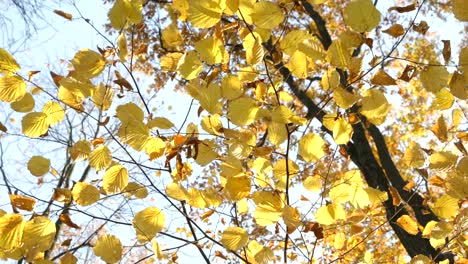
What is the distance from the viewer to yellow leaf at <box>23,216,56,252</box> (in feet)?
4.09

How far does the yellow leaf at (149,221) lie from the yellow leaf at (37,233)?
27 centimetres

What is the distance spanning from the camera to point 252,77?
1335 millimetres

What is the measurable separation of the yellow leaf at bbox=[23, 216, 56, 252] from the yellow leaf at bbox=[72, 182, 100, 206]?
118mm

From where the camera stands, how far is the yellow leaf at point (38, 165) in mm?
1373

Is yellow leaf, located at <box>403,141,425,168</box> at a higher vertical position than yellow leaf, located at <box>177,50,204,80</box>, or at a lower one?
lower

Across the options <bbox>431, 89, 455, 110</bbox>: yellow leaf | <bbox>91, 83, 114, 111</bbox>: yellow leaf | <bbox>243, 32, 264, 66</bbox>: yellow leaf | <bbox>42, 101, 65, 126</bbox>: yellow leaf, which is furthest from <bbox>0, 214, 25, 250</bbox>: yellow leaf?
<bbox>431, 89, 455, 110</bbox>: yellow leaf

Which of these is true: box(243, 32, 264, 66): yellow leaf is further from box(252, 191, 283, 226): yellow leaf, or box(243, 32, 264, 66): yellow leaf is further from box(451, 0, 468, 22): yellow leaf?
box(451, 0, 468, 22): yellow leaf

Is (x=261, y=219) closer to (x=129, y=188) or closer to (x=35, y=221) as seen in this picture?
(x=129, y=188)

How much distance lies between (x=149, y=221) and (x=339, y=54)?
783 mm

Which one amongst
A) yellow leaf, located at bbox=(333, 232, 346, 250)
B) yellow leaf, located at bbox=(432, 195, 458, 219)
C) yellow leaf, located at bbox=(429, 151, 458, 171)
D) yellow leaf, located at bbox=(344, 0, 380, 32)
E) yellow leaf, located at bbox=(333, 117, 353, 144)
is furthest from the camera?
yellow leaf, located at bbox=(333, 232, 346, 250)

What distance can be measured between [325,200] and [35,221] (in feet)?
3.11

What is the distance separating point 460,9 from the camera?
119cm

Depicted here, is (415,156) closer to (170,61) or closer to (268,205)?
(268,205)

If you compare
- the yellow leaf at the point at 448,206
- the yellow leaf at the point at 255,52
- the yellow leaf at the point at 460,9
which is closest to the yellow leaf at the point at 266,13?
the yellow leaf at the point at 255,52
